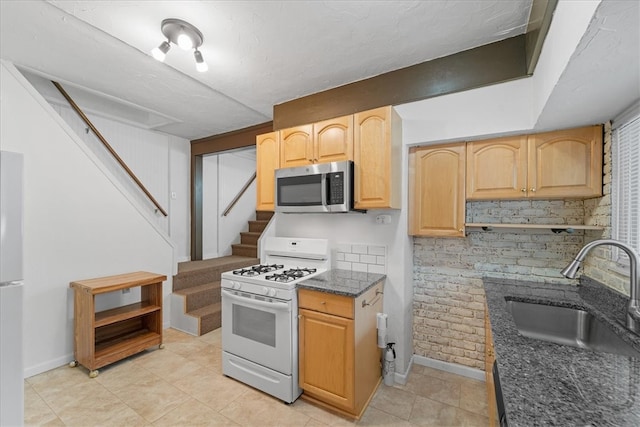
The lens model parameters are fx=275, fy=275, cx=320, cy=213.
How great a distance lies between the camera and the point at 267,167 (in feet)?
9.19

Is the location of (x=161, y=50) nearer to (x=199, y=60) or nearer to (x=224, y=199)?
(x=199, y=60)

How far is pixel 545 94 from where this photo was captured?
1.55 meters

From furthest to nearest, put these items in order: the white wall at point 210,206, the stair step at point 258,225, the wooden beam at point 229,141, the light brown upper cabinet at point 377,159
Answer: the stair step at point 258,225 < the white wall at point 210,206 < the wooden beam at point 229,141 < the light brown upper cabinet at point 377,159

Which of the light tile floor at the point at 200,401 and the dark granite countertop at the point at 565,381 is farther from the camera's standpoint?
the light tile floor at the point at 200,401

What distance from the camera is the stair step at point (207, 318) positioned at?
325 cm

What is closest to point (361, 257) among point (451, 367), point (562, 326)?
point (451, 367)

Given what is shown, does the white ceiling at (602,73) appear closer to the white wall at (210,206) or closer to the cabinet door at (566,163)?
the cabinet door at (566,163)

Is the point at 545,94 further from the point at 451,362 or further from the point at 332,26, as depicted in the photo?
the point at 451,362

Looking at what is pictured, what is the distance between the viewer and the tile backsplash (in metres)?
2.47

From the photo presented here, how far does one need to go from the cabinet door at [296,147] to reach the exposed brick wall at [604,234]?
2076 mm

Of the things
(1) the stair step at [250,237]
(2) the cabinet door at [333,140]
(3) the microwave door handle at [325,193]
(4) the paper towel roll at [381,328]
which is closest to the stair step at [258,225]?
(1) the stair step at [250,237]

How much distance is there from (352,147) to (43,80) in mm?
3446

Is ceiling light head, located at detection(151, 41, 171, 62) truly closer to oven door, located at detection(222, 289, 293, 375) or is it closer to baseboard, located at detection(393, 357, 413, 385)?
oven door, located at detection(222, 289, 293, 375)

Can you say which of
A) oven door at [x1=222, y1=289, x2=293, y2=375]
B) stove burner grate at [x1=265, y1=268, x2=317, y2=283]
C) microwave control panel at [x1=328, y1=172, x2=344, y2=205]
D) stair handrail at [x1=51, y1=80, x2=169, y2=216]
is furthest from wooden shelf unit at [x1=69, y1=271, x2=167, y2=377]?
microwave control panel at [x1=328, y1=172, x2=344, y2=205]
